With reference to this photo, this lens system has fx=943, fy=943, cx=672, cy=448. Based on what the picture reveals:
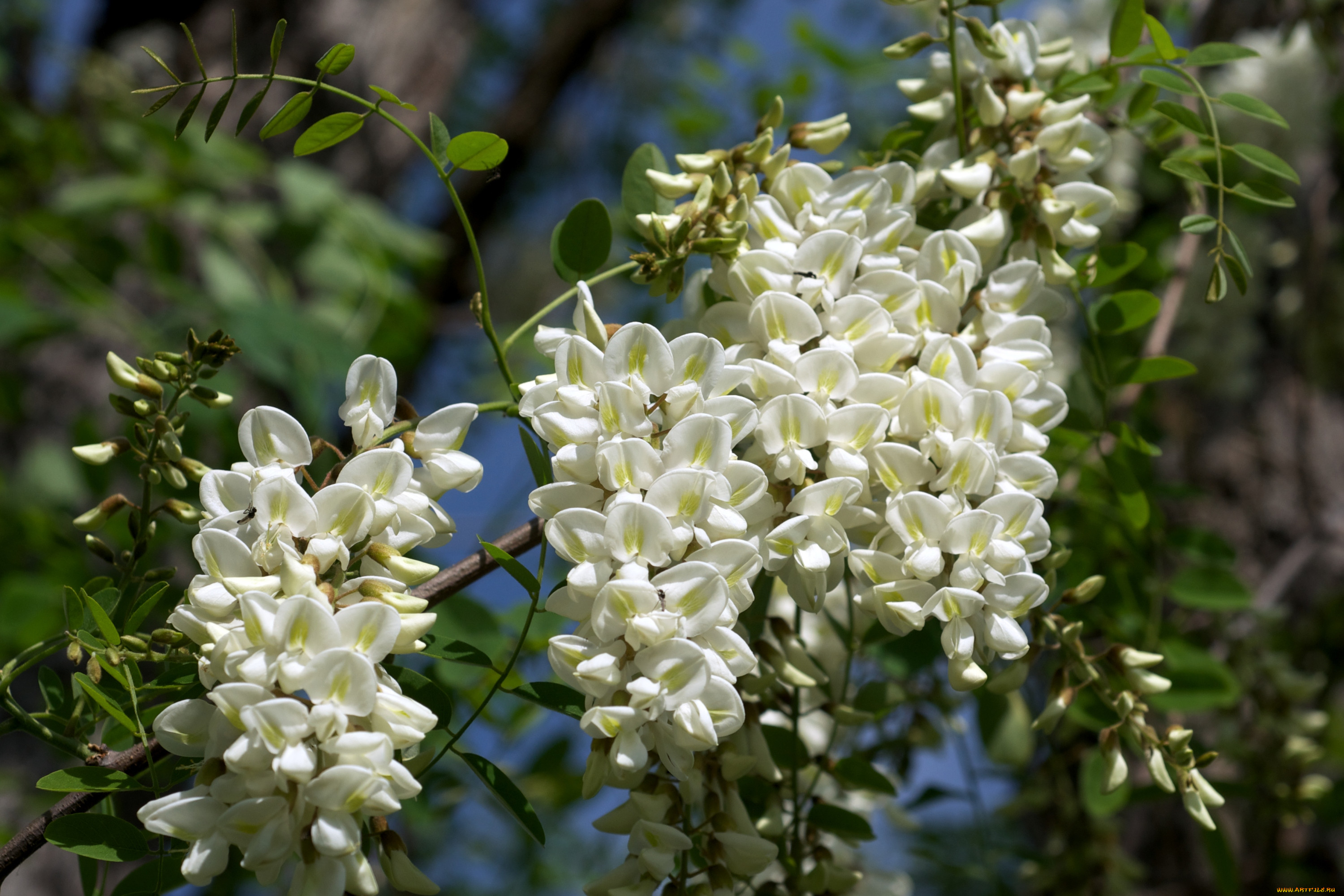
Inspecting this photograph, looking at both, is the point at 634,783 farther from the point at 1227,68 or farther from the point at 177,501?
the point at 1227,68

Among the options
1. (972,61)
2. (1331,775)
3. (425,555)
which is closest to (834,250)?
(972,61)

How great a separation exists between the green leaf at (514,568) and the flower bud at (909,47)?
57 cm

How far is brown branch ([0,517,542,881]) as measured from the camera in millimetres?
609

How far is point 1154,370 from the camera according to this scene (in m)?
0.98

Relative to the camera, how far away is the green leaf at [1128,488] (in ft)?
3.17

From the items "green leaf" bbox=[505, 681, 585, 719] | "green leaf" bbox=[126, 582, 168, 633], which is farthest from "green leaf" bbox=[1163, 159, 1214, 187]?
"green leaf" bbox=[126, 582, 168, 633]

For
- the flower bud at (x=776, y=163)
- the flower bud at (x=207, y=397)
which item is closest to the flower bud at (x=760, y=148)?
the flower bud at (x=776, y=163)

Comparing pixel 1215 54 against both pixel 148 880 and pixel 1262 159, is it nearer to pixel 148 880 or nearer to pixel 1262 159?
pixel 1262 159

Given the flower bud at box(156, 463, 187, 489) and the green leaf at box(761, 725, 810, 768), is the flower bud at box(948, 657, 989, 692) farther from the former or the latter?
the flower bud at box(156, 463, 187, 489)

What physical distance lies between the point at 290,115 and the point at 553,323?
1.53 meters

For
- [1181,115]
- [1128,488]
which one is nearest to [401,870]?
[1128,488]

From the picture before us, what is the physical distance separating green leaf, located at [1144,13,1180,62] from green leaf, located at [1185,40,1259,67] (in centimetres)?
3

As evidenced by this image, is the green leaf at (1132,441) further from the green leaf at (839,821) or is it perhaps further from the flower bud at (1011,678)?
the green leaf at (839,821)

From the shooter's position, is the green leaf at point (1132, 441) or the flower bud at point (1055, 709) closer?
the flower bud at point (1055, 709)
